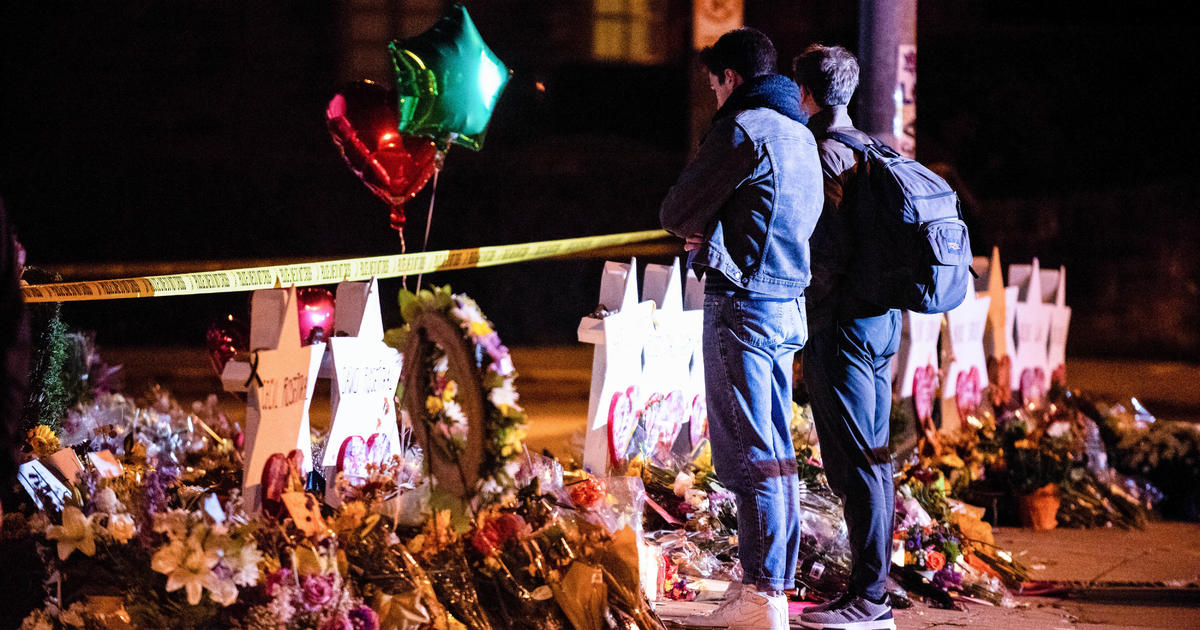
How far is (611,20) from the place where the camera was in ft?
58.1

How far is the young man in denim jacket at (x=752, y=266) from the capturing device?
Result: 4.11 metres

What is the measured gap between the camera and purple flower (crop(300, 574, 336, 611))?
3.53 m

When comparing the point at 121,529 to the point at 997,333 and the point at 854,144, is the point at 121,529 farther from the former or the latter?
the point at 997,333

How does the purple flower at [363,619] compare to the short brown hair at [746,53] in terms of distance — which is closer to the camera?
the purple flower at [363,619]

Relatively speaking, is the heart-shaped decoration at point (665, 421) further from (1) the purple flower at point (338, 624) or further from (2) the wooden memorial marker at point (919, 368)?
(1) the purple flower at point (338, 624)

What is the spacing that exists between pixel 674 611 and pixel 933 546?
1.31 meters

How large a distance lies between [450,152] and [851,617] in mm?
12109

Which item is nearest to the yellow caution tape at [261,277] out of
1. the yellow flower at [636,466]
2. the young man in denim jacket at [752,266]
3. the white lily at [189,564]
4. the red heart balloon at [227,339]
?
the red heart balloon at [227,339]

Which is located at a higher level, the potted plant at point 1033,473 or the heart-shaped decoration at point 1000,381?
the heart-shaped decoration at point 1000,381

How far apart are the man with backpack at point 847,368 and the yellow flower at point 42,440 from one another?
9.48ft

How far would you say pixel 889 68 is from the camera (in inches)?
250

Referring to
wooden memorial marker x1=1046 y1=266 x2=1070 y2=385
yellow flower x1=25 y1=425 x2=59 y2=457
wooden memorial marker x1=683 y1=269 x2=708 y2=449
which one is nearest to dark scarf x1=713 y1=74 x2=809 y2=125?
wooden memorial marker x1=683 y1=269 x2=708 y2=449

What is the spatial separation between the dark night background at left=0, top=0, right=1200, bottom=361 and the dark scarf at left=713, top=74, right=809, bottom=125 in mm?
10711

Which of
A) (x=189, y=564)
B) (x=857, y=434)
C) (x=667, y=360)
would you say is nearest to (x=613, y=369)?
(x=667, y=360)
